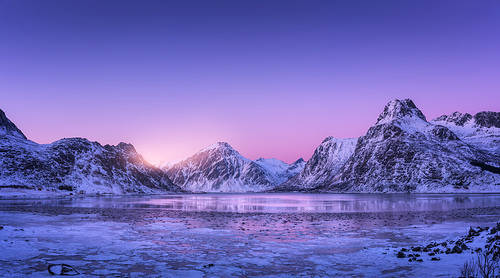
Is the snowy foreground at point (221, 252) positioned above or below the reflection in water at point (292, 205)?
above

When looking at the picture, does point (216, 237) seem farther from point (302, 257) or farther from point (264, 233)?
point (302, 257)

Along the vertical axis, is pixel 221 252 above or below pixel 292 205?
above

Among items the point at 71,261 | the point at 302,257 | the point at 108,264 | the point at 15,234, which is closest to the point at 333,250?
the point at 302,257

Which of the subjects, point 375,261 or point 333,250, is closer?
point 375,261

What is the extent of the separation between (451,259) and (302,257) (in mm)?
7725

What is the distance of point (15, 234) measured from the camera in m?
28.0

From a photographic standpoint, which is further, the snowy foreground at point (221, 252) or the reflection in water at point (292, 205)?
the reflection in water at point (292, 205)

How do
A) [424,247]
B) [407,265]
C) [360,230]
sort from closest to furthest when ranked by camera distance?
1. [407,265]
2. [424,247]
3. [360,230]

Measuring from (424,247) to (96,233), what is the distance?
25.4 m

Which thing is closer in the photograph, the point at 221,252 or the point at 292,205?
the point at 221,252

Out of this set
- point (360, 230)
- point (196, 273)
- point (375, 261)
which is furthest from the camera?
point (360, 230)

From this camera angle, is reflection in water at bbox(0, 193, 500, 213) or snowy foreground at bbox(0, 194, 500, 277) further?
reflection in water at bbox(0, 193, 500, 213)

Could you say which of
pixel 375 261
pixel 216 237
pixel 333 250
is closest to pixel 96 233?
pixel 216 237

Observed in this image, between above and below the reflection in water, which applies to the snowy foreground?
above
